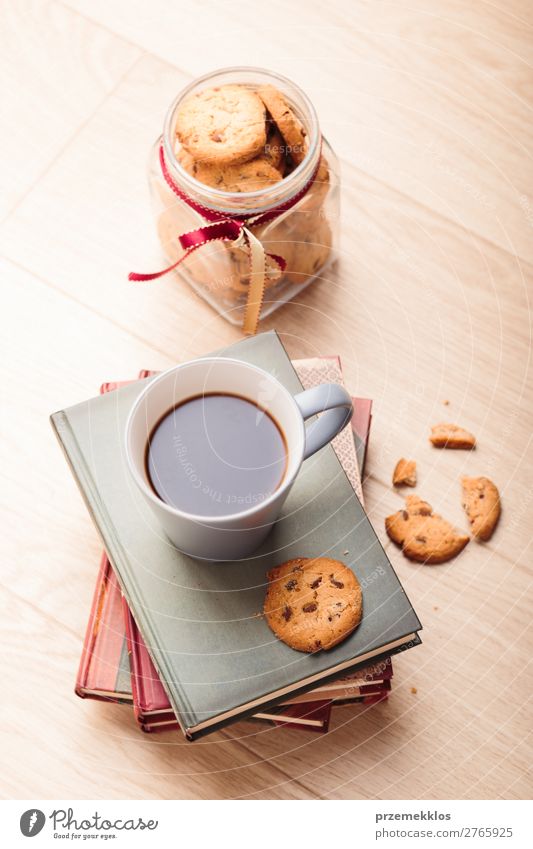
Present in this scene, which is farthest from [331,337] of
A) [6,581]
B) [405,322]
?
[6,581]

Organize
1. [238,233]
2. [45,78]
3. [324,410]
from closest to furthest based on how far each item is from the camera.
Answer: [324,410], [238,233], [45,78]

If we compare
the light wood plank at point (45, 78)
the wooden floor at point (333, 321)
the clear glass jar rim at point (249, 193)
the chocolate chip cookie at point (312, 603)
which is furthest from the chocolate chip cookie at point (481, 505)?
the light wood plank at point (45, 78)

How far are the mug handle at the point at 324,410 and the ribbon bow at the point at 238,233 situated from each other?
14 cm

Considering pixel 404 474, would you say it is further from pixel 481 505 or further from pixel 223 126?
pixel 223 126

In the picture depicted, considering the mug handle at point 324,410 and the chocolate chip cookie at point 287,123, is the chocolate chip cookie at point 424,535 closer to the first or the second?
the mug handle at point 324,410

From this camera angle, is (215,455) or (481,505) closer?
(215,455)

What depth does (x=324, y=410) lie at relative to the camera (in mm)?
511

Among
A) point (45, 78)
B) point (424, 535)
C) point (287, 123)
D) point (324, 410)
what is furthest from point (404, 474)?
point (45, 78)

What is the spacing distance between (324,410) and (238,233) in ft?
0.55

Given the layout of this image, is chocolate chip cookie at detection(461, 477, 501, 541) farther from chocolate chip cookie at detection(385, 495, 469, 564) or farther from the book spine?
the book spine

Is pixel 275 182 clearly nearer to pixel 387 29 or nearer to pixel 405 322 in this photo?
pixel 405 322

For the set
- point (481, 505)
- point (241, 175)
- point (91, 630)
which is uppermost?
point (241, 175)

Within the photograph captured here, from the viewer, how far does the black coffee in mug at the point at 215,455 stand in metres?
0.50

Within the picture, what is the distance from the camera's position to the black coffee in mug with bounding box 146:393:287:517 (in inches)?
19.8
